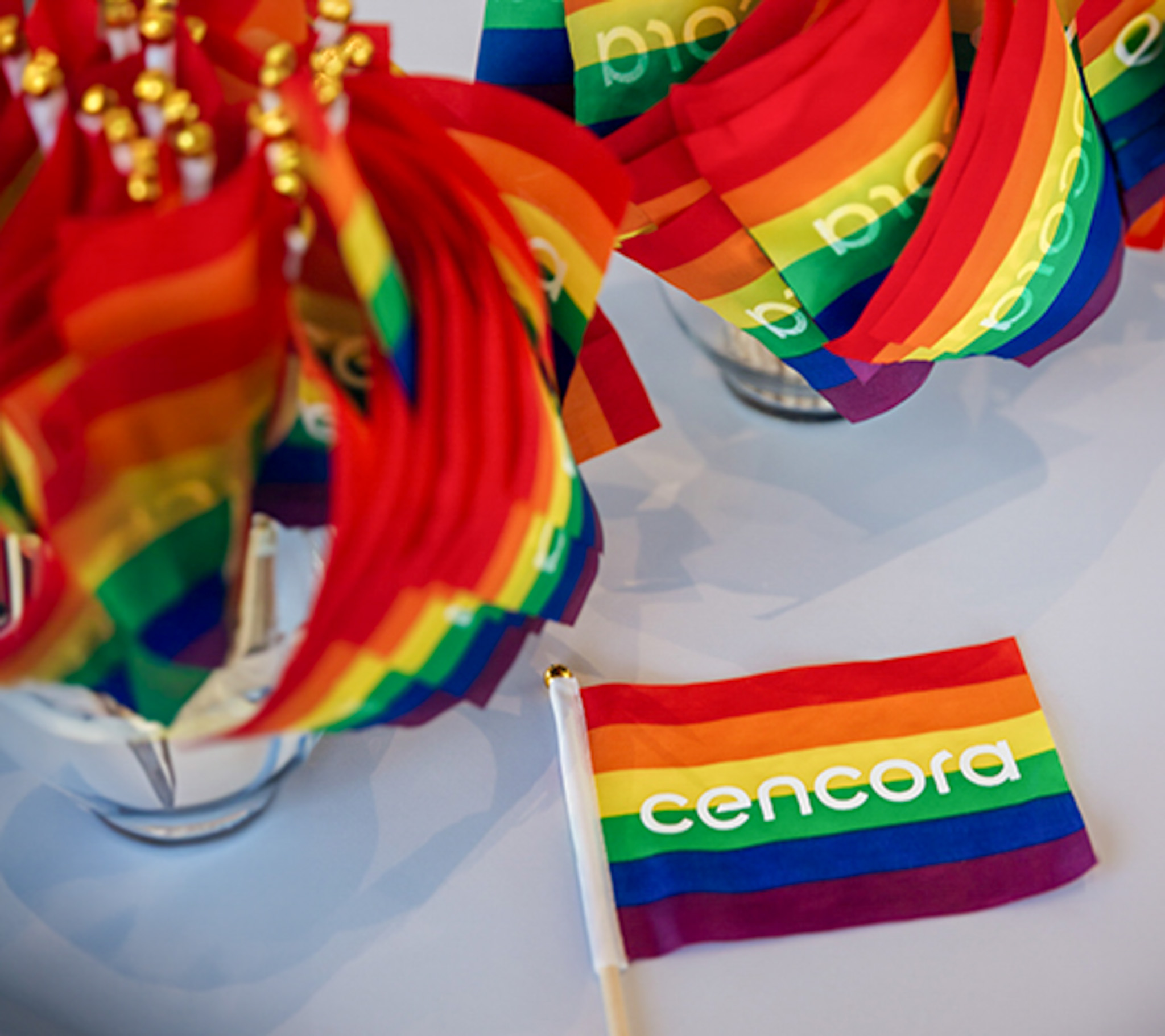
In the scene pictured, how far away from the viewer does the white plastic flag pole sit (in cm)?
44

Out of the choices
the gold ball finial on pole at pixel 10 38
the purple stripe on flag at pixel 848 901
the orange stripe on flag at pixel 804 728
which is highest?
the gold ball finial on pole at pixel 10 38

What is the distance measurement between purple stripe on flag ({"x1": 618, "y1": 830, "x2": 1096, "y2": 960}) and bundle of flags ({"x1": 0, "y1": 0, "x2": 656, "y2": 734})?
0.15 metres

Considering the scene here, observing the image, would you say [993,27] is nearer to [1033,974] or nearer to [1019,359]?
[1019,359]

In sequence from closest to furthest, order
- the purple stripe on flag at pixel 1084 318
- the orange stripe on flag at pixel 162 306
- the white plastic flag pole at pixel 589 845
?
1. the orange stripe on flag at pixel 162 306
2. the white plastic flag pole at pixel 589 845
3. the purple stripe on flag at pixel 1084 318

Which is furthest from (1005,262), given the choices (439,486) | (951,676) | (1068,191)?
(439,486)

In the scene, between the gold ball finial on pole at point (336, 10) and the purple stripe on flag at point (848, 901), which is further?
the purple stripe on flag at point (848, 901)

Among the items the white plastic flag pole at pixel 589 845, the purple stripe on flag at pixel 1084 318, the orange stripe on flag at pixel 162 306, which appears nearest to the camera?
the orange stripe on flag at pixel 162 306

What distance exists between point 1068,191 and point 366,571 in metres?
0.35

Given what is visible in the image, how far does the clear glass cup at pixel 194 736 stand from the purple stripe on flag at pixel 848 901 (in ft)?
0.49

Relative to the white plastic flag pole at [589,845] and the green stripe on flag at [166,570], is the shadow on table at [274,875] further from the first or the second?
the green stripe on flag at [166,570]

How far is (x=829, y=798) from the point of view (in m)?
0.48

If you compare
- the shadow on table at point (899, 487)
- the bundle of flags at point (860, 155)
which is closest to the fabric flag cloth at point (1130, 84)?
the bundle of flags at point (860, 155)

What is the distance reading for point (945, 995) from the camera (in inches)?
17.4

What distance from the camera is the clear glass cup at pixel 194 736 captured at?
Answer: 14.2 inches
